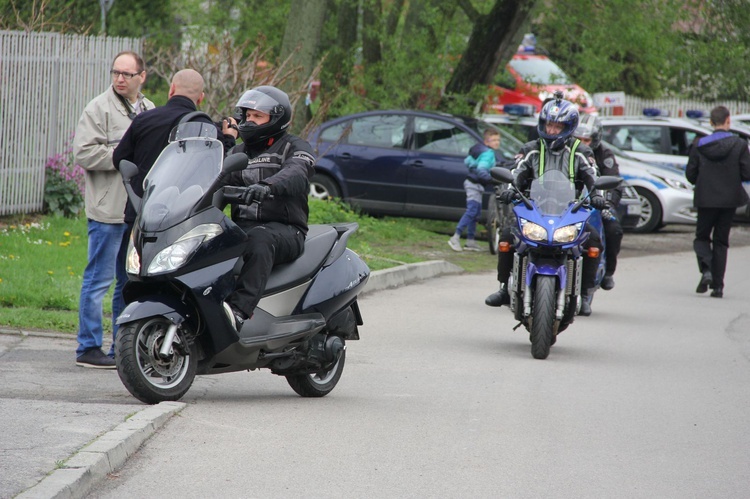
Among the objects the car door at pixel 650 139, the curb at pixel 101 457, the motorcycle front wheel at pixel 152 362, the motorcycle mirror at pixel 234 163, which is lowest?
the curb at pixel 101 457

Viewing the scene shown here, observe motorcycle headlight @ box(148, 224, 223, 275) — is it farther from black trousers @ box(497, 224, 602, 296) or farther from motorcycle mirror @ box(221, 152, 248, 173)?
black trousers @ box(497, 224, 602, 296)

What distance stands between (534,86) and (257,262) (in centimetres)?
1692

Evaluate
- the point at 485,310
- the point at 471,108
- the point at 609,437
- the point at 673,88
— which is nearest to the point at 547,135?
the point at 485,310

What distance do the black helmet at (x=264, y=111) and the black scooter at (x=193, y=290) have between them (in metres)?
0.23

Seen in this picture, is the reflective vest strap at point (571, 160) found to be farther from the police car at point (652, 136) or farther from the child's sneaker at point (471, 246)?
the police car at point (652, 136)

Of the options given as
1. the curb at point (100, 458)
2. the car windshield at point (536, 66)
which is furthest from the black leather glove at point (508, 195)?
the car windshield at point (536, 66)

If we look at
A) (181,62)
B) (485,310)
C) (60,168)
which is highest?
(181,62)

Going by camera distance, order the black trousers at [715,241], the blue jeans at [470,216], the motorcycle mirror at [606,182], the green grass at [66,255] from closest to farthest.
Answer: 1. the motorcycle mirror at [606,182]
2. the green grass at [66,255]
3. the black trousers at [715,241]
4. the blue jeans at [470,216]

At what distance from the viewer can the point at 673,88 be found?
1448 inches

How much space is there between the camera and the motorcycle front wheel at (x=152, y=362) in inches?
247

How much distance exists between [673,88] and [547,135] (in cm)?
2822

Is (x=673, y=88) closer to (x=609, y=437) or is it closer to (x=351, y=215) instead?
(x=351, y=215)

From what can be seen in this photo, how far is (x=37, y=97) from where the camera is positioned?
565 inches

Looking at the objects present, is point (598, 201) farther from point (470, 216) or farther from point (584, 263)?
point (470, 216)
